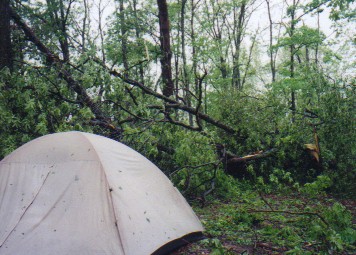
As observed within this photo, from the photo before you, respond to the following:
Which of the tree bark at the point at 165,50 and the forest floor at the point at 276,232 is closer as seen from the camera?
the forest floor at the point at 276,232

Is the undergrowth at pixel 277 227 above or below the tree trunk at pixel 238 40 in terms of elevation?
below

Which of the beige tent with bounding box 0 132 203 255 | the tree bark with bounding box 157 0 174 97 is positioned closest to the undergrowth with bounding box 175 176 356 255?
the beige tent with bounding box 0 132 203 255

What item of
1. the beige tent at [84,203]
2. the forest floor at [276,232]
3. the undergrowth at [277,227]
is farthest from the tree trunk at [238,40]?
the beige tent at [84,203]

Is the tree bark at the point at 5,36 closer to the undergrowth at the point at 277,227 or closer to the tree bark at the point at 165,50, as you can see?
the tree bark at the point at 165,50

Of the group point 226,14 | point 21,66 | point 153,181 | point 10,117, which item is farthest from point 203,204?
point 226,14

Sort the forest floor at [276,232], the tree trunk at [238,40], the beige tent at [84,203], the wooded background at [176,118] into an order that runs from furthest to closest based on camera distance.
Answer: the tree trunk at [238,40]
the wooded background at [176,118]
the forest floor at [276,232]
the beige tent at [84,203]

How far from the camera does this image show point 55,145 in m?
4.10

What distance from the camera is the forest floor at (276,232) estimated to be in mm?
3637

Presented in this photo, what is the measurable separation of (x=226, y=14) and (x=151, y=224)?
22.3 m

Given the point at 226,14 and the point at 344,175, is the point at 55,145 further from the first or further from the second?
the point at 226,14

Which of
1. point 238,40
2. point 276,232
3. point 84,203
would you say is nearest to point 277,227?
point 276,232

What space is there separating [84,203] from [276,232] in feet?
8.56

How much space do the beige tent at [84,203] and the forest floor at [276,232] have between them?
1.60 feet

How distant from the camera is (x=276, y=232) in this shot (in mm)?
4496
